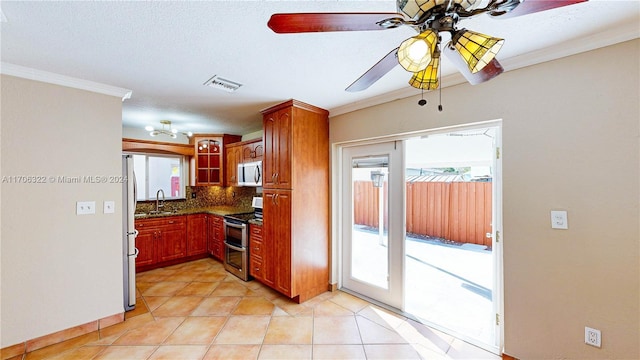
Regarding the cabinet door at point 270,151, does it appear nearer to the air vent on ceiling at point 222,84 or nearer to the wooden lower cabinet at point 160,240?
the air vent on ceiling at point 222,84

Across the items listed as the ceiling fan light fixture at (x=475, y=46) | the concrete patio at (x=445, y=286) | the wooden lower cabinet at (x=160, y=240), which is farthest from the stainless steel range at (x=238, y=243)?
the ceiling fan light fixture at (x=475, y=46)

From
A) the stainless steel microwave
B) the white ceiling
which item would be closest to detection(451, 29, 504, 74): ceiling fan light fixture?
the white ceiling

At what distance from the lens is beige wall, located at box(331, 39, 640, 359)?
153 cm

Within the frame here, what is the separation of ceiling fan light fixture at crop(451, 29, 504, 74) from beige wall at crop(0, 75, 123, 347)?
9.85 feet

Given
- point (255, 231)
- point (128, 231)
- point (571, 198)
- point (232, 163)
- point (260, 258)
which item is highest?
point (232, 163)

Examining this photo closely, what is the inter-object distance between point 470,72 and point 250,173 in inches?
138

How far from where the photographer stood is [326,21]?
2.95ft

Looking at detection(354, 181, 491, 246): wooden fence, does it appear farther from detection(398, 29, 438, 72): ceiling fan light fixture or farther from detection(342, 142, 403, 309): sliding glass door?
detection(398, 29, 438, 72): ceiling fan light fixture

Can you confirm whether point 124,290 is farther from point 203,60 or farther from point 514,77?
point 514,77

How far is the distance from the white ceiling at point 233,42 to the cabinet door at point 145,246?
2.32 metres

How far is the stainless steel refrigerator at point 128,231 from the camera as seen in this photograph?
2664 mm

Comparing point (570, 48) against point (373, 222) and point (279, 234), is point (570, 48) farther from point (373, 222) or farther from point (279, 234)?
point (279, 234)

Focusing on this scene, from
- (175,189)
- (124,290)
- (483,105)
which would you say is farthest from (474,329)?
(175,189)

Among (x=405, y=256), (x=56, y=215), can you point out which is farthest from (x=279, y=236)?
(x=56, y=215)
